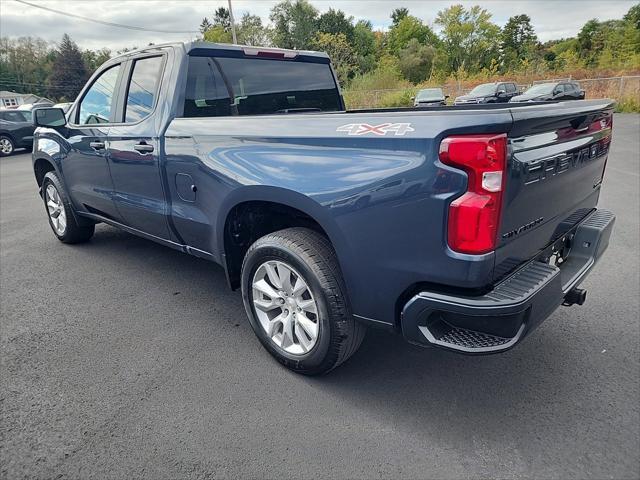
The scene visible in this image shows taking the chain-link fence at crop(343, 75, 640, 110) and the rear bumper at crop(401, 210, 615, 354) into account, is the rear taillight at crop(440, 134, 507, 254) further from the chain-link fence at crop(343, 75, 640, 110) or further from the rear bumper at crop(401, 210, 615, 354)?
the chain-link fence at crop(343, 75, 640, 110)

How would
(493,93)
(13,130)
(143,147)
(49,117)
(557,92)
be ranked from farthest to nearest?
(493,93) < (557,92) < (13,130) < (49,117) < (143,147)

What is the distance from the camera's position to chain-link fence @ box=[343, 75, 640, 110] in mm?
21141

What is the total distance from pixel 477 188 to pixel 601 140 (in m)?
1.48

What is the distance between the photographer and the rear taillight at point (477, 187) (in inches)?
69.4

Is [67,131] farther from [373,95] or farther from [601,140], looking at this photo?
[373,95]

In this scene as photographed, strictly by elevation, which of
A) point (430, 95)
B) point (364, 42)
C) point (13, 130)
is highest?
point (364, 42)

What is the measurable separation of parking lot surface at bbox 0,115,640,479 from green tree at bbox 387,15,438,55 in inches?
2947

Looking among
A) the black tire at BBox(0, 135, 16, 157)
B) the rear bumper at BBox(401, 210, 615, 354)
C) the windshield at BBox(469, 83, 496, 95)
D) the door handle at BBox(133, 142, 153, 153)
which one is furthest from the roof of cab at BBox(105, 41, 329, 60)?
the windshield at BBox(469, 83, 496, 95)

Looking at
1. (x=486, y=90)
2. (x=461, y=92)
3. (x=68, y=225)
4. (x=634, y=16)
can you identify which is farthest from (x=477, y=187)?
(x=634, y=16)

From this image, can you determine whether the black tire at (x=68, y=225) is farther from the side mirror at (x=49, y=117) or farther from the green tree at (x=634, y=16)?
the green tree at (x=634, y=16)

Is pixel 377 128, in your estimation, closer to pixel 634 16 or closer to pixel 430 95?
pixel 430 95

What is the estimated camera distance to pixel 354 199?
2.11 meters

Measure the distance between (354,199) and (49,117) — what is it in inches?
148

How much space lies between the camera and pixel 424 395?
248 cm
